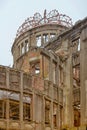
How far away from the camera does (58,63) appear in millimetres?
28797

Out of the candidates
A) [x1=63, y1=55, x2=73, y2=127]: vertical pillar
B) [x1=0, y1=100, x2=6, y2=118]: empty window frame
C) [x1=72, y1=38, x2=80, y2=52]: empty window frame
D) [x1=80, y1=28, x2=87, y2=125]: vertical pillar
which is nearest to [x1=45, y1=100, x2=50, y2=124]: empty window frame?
[x1=63, y1=55, x2=73, y2=127]: vertical pillar

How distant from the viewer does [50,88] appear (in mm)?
26328

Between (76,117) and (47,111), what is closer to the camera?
(47,111)

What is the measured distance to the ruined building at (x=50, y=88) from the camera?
23219mm

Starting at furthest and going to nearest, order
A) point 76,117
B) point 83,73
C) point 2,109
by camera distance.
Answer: point 76,117 < point 83,73 < point 2,109

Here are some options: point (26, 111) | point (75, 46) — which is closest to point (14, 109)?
point (26, 111)

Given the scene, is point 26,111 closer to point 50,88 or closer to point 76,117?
point 50,88

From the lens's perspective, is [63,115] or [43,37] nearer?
[63,115]

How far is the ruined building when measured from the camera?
23219mm

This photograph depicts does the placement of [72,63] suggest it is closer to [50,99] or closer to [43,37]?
[50,99]

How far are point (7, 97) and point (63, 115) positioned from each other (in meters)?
6.65

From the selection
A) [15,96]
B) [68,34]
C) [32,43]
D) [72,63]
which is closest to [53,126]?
[15,96]

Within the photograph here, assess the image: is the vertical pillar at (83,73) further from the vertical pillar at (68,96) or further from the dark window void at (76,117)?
the dark window void at (76,117)

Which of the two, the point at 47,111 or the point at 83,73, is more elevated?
A: the point at 83,73
